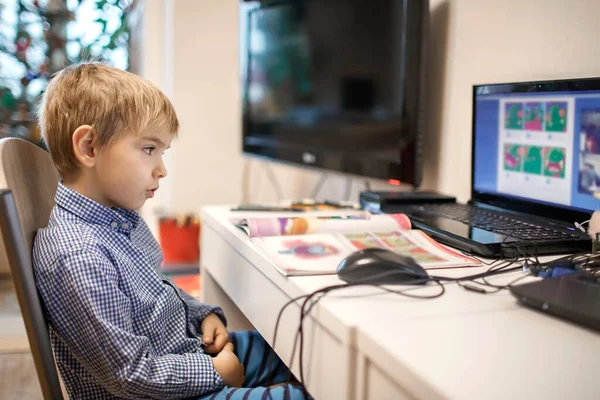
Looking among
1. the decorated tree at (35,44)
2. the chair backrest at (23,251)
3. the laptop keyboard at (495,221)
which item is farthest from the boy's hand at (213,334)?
the decorated tree at (35,44)

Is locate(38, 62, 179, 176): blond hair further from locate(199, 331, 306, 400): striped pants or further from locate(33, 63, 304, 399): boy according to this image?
locate(199, 331, 306, 400): striped pants

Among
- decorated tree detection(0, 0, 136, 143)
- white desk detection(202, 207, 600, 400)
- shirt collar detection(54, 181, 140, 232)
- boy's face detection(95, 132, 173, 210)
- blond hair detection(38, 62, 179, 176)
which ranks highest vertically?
decorated tree detection(0, 0, 136, 143)

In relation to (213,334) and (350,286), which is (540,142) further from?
(213,334)

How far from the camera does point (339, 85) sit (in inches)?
65.7

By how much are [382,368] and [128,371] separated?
1.25 ft

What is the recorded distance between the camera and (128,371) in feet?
2.57

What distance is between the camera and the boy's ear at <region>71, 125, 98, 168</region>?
2.98 feet

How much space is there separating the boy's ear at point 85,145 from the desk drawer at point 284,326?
0.31m

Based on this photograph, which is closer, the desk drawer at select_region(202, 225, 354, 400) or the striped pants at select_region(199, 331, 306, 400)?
the desk drawer at select_region(202, 225, 354, 400)

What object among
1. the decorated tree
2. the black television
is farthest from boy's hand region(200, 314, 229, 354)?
the decorated tree

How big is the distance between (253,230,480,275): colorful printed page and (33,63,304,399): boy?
18 cm

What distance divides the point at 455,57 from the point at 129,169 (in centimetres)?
84

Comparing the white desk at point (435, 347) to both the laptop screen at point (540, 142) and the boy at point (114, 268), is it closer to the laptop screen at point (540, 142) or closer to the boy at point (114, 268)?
the boy at point (114, 268)

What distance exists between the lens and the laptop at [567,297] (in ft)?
2.07
